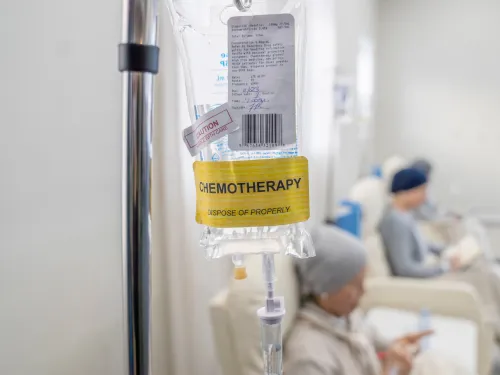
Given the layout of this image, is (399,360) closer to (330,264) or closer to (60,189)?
(330,264)

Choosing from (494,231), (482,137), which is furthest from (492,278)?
(482,137)

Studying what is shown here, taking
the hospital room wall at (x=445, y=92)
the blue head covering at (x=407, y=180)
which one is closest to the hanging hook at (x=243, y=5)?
the blue head covering at (x=407, y=180)

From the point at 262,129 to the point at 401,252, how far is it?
2106 millimetres

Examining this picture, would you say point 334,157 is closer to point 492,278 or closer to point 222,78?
point 492,278

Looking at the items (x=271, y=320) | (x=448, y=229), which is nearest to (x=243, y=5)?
(x=271, y=320)

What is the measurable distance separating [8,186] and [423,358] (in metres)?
1.45

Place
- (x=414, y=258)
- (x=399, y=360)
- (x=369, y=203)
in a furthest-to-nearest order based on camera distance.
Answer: (x=369, y=203) → (x=414, y=258) → (x=399, y=360)

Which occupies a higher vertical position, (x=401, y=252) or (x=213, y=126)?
(x=213, y=126)

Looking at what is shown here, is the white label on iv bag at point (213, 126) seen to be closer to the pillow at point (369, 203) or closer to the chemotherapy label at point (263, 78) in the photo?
the chemotherapy label at point (263, 78)

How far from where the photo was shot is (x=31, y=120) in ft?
2.26

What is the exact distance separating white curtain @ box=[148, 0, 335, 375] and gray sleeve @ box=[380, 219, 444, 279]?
152 centimetres

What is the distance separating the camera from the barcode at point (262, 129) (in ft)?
1.62

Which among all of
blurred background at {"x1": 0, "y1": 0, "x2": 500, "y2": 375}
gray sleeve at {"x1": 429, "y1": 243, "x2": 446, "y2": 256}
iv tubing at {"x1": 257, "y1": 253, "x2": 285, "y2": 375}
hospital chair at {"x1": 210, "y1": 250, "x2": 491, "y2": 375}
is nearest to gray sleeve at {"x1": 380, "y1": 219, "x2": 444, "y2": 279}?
hospital chair at {"x1": 210, "y1": 250, "x2": 491, "y2": 375}

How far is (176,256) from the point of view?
3.28 feet
